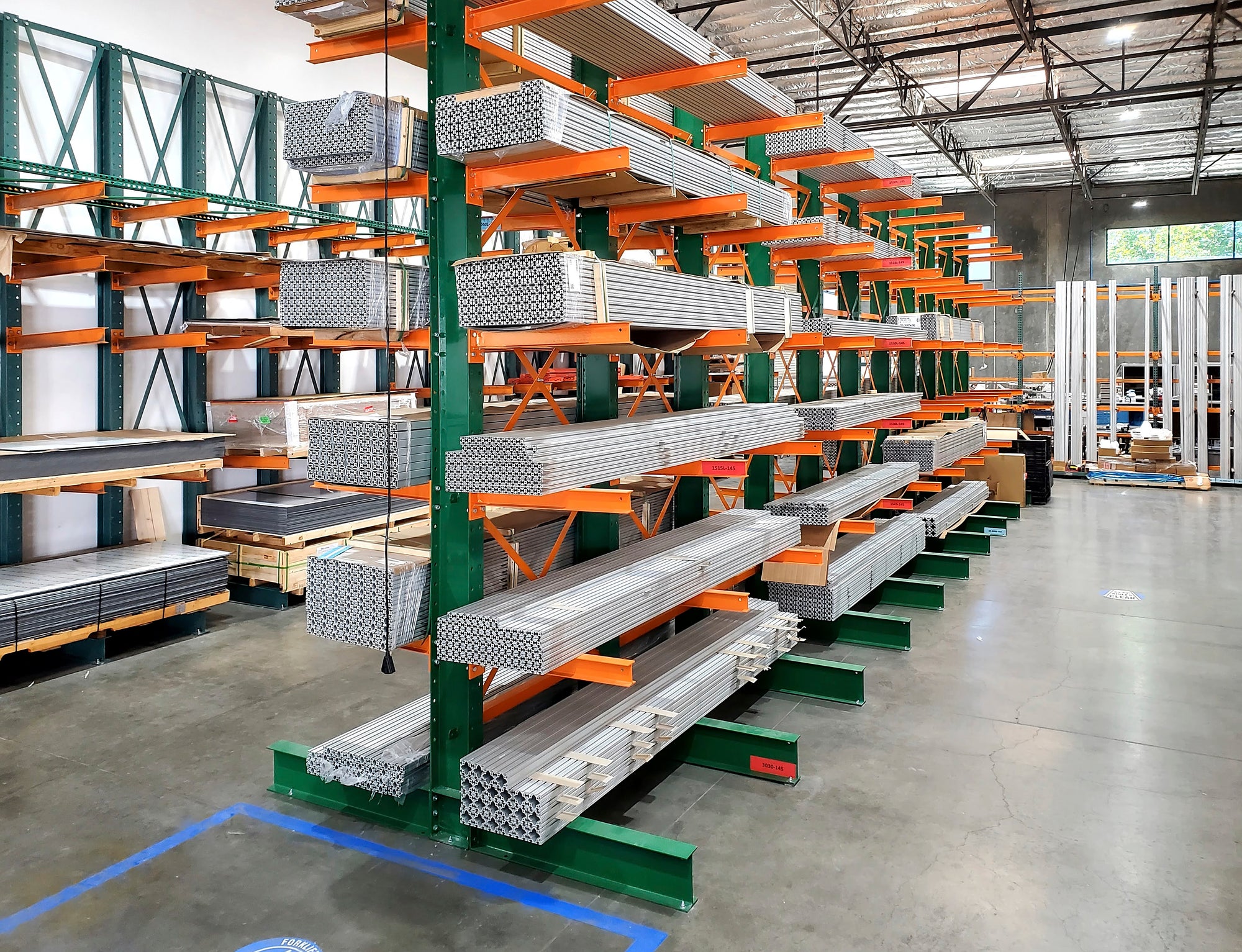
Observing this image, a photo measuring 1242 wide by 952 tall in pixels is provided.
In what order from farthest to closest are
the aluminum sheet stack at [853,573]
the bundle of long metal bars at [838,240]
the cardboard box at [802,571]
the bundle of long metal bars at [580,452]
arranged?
the bundle of long metal bars at [838,240] < the aluminum sheet stack at [853,573] < the cardboard box at [802,571] < the bundle of long metal bars at [580,452]

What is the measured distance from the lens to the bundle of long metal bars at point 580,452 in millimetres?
4531

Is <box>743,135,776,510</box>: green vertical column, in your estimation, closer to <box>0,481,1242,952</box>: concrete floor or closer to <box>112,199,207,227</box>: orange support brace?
<box>0,481,1242,952</box>: concrete floor

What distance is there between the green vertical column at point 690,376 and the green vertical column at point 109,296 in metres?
5.81

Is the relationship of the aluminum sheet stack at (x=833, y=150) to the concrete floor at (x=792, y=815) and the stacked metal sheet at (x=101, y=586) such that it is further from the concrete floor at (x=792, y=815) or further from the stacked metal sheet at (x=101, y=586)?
the stacked metal sheet at (x=101, y=586)

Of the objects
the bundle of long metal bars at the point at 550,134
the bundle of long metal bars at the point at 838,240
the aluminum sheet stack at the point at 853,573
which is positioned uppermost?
the bundle of long metal bars at the point at 838,240

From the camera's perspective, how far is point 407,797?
5.06 metres

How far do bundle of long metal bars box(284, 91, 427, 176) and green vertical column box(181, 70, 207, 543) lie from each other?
18.6 feet

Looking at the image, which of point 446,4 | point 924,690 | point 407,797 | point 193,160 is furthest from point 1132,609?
point 193,160

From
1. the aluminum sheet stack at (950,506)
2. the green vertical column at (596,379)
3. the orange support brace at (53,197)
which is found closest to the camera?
the green vertical column at (596,379)

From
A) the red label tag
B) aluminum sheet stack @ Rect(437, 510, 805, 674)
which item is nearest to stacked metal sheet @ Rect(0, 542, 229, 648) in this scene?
aluminum sheet stack @ Rect(437, 510, 805, 674)

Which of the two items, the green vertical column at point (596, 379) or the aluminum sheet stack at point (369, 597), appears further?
the green vertical column at point (596, 379)

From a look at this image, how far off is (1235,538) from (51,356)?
15.1 metres

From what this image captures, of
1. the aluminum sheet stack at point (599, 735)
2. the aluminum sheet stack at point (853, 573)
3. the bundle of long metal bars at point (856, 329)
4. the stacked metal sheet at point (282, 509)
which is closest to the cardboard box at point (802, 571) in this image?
the aluminum sheet stack at point (853, 573)

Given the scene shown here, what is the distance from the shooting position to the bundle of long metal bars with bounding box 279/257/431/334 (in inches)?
190
